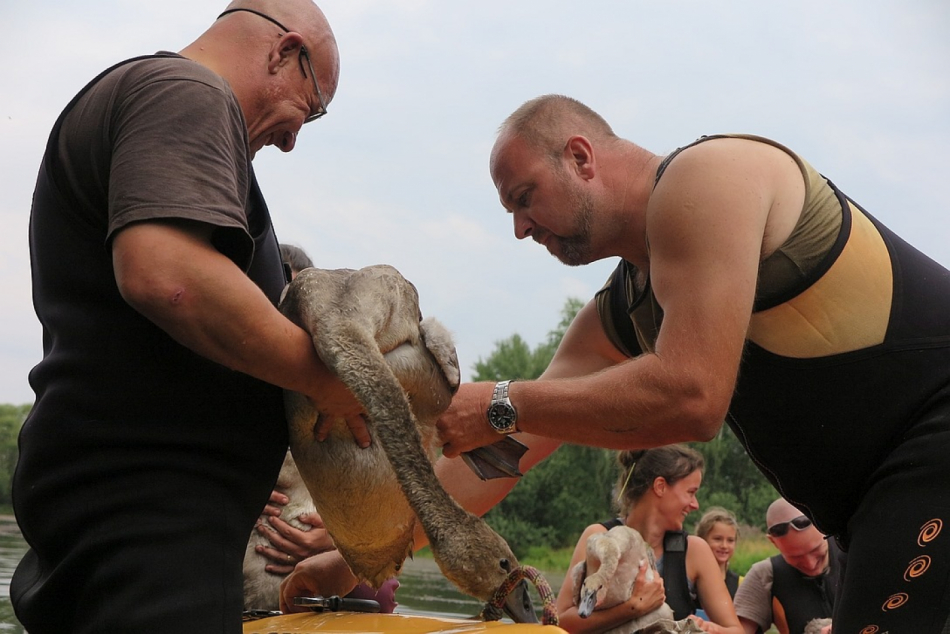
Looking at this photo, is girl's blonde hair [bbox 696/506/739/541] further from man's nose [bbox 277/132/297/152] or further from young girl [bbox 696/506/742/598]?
man's nose [bbox 277/132/297/152]

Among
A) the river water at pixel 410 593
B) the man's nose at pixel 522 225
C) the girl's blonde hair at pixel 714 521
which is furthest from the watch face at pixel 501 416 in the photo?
the girl's blonde hair at pixel 714 521

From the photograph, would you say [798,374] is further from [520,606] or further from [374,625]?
[374,625]

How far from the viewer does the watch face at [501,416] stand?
331 centimetres

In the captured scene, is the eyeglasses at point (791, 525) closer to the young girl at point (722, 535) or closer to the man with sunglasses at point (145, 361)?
the young girl at point (722, 535)

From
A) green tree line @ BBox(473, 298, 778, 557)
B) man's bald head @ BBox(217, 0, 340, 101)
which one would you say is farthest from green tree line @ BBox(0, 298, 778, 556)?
man's bald head @ BBox(217, 0, 340, 101)

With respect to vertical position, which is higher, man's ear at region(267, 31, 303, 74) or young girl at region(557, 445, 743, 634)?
man's ear at region(267, 31, 303, 74)

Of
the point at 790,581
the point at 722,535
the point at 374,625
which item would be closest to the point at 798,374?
the point at 374,625

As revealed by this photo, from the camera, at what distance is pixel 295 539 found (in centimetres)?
429

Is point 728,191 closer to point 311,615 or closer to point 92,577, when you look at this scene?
point 311,615

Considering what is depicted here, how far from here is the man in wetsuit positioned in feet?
9.73

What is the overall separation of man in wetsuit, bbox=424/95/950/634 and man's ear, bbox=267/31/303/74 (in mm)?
1216

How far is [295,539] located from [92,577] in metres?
2.15

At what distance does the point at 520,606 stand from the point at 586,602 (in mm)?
2468

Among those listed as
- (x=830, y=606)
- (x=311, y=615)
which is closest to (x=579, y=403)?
(x=311, y=615)
